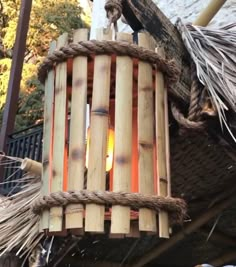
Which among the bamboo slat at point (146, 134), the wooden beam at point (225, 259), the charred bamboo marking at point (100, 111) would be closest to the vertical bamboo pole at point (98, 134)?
the charred bamboo marking at point (100, 111)

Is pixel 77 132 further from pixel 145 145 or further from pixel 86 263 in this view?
pixel 86 263

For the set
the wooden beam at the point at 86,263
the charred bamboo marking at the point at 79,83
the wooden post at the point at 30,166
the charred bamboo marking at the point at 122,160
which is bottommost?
the wooden beam at the point at 86,263

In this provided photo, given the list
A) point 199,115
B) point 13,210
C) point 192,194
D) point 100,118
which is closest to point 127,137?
point 100,118

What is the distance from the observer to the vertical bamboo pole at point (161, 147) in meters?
1.43

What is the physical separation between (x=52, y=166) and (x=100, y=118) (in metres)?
0.19

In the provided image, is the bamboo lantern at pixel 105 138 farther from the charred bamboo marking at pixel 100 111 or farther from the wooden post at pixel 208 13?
the wooden post at pixel 208 13

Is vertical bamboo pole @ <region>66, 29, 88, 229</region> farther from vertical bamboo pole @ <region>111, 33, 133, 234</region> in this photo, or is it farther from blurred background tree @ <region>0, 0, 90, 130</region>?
blurred background tree @ <region>0, 0, 90, 130</region>

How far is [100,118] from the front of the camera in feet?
4.81

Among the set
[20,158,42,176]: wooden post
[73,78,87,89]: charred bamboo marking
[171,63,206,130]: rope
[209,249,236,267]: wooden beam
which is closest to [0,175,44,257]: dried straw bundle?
[20,158,42,176]: wooden post

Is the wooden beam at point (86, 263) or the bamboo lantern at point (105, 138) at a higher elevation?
the bamboo lantern at point (105, 138)

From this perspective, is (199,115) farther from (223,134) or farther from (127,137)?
(127,137)

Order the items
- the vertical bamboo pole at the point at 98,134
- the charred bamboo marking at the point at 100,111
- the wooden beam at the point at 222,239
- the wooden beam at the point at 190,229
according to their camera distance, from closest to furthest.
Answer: the vertical bamboo pole at the point at 98,134 < the charred bamboo marking at the point at 100,111 < the wooden beam at the point at 190,229 < the wooden beam at the point at 222,239

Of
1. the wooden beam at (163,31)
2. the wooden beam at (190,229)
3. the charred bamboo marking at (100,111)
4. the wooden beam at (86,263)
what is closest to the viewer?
the charred bamboo marking at (100,111)

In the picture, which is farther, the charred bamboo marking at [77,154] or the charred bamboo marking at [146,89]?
the charred bamboo marking at [146,89]
